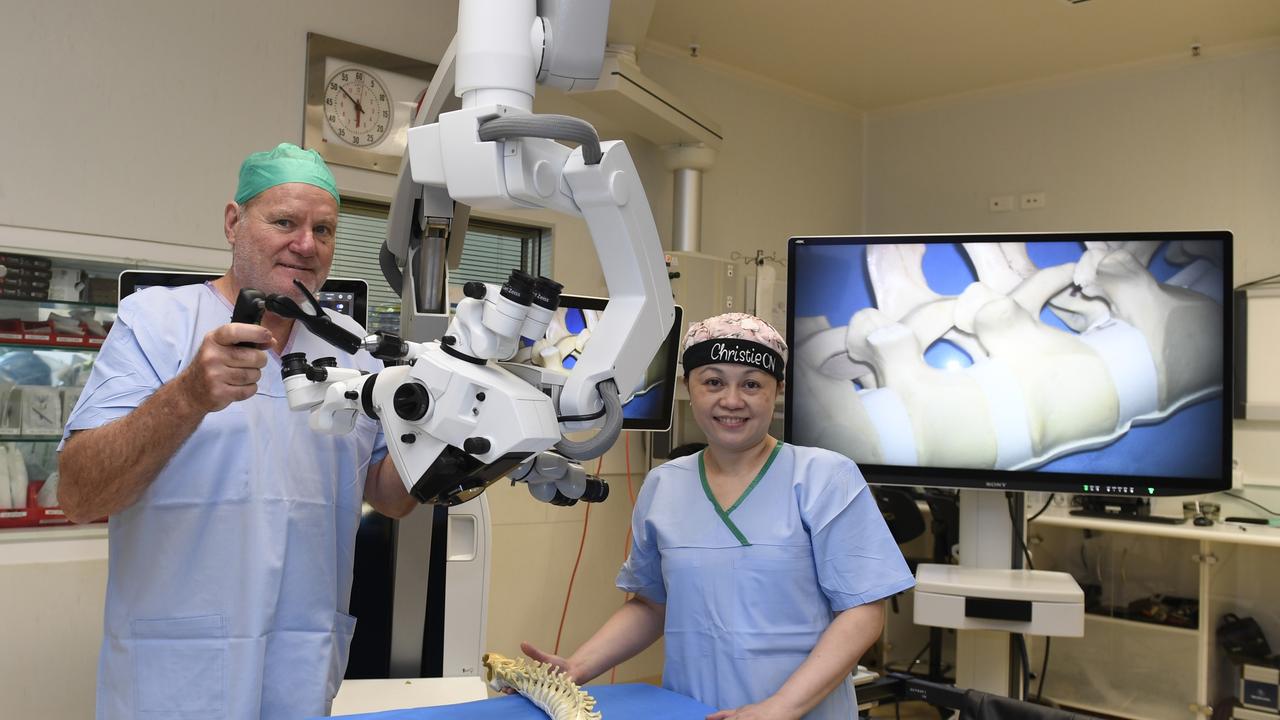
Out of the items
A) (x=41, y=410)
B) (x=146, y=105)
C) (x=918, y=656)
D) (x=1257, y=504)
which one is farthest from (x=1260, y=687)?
(x=146, y=105)

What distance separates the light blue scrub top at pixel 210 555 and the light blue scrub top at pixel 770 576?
24.2 inches

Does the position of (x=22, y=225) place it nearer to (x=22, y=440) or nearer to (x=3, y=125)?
(x=3, y=125)

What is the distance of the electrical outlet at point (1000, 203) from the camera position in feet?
18.0

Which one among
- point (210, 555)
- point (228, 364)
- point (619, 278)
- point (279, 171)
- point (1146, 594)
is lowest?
point (1146, 594)

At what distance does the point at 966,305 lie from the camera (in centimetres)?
275

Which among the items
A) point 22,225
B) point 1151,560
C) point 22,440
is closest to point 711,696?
point 22,440

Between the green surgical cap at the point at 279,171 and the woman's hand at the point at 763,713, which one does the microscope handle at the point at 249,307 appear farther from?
the woman's hand at the point at 763,713

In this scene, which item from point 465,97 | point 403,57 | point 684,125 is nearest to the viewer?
point 465,97

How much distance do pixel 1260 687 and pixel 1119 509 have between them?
2.73 ft

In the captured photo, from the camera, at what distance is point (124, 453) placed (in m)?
1.35

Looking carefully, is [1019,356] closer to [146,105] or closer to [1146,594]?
[1146,594]

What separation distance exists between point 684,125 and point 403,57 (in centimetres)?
122

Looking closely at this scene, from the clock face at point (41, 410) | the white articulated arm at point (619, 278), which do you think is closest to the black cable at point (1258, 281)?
the white articulated arm at point (619, 278)

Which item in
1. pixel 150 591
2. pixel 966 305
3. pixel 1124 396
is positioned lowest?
pixel 150 591
